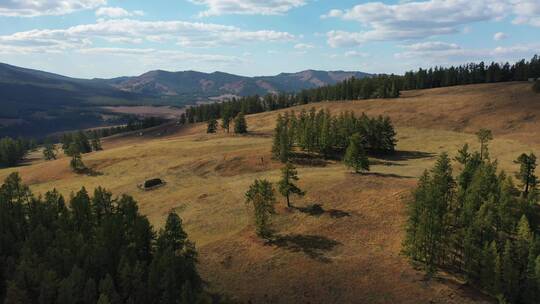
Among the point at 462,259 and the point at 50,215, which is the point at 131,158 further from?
the point at 462,259

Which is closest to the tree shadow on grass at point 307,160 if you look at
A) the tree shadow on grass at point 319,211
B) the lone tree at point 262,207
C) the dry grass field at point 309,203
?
the dry grass field at point 309,203

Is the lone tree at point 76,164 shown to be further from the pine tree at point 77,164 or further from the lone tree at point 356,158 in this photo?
the lone tree at point 356,158

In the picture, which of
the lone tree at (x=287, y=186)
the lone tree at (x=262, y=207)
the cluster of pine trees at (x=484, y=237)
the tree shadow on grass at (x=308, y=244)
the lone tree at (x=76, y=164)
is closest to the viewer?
the cluster of pine trees at (x=484, y=237)

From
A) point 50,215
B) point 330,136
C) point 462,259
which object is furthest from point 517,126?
point 50,215

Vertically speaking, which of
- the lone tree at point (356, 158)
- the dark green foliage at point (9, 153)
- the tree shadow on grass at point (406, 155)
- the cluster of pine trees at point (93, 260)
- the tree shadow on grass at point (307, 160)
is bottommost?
the dark green foliage at point (9, 153)

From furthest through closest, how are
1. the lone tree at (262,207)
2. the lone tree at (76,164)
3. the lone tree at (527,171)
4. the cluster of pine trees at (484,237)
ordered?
1. the lone tree at (76,164)
2. the lone tree at (262,207)
3. the lone tree at (527,171)
4. the cluster of pine trees at (484,237)

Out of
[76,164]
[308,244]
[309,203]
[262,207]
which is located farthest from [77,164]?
[308,244]

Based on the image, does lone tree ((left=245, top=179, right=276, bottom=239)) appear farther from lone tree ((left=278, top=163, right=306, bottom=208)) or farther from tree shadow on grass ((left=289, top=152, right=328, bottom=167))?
tree shadow on grass ((left=289, top=152, right=328, bottom=167))

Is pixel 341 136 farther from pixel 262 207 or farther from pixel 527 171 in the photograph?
pixel 262 207
